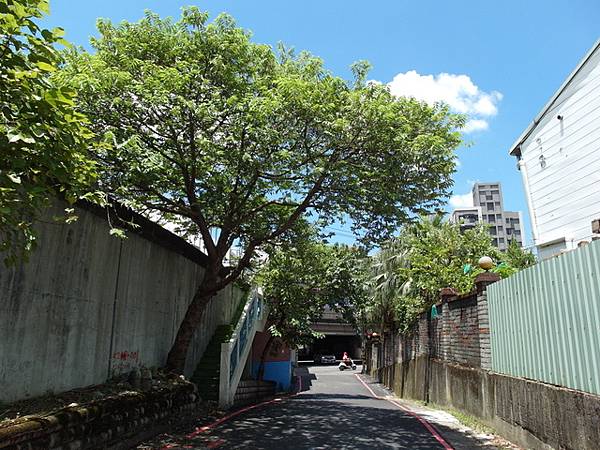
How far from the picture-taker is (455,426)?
10.8 m

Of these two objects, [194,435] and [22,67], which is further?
[194,435]

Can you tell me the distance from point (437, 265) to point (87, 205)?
12.0 m

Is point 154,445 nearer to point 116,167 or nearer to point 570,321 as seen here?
point 116,167

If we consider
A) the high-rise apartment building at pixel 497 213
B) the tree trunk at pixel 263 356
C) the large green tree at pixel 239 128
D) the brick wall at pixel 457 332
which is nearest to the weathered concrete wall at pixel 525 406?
the brick wall at pixel 457 332

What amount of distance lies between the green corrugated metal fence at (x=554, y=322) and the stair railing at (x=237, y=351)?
7.40 meters

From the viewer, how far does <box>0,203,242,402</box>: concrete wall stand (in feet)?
23.1

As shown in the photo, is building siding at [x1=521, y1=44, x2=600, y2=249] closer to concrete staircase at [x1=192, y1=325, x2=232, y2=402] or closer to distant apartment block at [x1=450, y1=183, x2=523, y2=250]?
concrete staircase at [x1=192, y1=325, x2=232, y2=402]

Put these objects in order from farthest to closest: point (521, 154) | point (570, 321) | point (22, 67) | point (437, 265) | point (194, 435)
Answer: point (437, 265)
point (521, 154)
point (194, 435)
point (570, 321)
point (22, 67)

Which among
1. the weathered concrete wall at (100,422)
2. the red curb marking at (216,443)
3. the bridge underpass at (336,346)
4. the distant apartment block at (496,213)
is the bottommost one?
the red curb marking at (216,443)

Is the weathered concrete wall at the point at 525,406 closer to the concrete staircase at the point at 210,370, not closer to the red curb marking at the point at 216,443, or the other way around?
the red curb marking at the point at 216,443

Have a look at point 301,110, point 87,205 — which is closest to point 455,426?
point 301,110

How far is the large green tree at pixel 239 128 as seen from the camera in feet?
30.7

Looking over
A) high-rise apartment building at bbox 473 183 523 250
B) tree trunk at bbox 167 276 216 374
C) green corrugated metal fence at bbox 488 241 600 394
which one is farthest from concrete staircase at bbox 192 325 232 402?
high-rise apartment building at bbox 473 183 523 250

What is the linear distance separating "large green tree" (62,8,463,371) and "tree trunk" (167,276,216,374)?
0.17 meters
